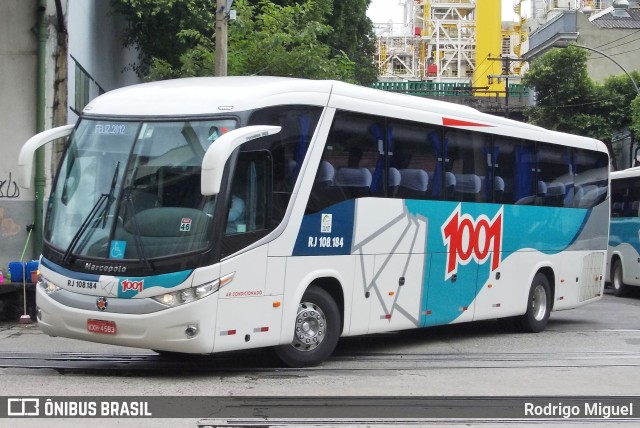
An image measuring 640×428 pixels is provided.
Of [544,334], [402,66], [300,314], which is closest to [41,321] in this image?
[300,314]

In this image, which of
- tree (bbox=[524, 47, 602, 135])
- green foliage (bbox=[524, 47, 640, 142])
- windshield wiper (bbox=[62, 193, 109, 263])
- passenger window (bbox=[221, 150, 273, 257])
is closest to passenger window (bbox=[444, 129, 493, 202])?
passenger window (bbox=[221, 150, 273, 257])

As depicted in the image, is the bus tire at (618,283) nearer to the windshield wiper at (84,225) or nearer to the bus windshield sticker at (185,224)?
the bus windshield sticker at (185,224)

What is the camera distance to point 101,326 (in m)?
10.2

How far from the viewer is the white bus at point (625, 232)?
85.3 feet

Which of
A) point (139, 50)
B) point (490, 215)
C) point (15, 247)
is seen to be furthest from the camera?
point (139, 50)

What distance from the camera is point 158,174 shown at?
1043cm

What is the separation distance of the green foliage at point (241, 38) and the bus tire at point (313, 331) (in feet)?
35.4

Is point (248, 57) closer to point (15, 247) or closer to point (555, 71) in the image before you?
point (15, 247)

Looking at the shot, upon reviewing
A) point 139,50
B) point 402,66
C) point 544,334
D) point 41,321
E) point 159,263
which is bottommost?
point 544,334

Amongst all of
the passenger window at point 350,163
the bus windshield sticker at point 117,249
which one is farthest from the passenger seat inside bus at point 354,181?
the bus windshield sticker at point 117,249

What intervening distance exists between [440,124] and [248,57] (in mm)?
9066

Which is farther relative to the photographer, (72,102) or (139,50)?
(139,50)

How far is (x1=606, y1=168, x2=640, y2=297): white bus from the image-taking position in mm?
26000

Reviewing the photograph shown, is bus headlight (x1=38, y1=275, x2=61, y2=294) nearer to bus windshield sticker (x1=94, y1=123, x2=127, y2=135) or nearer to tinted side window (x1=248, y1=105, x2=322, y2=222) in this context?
bus windshield sticker (x1=94, y1=123, x2=127, y2=135)
